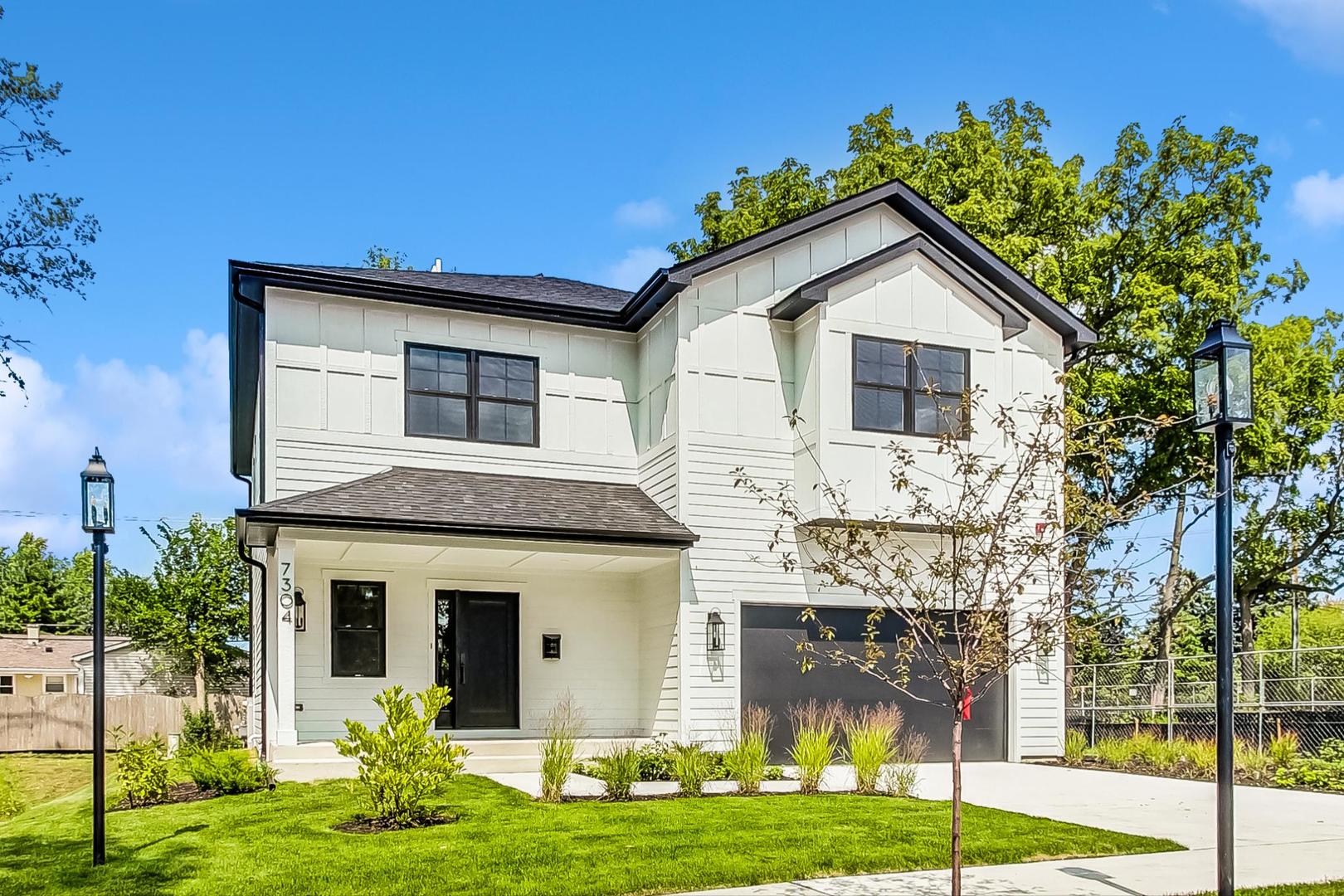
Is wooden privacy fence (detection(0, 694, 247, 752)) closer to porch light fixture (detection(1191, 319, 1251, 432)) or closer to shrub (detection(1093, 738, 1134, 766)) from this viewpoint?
shrub (detection(1093, 738, 1134, 766))

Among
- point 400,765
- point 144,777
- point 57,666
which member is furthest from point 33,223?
point 57,666

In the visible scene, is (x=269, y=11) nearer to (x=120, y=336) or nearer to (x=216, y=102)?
(x=216, y=102)

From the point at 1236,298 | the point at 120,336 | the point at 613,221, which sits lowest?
the point at 120,336

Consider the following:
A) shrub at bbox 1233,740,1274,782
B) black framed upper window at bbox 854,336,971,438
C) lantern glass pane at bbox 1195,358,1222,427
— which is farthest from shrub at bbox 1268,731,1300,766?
lantern glass pane at bbox 1195,358,1222,427

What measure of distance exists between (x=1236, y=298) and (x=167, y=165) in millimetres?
20144

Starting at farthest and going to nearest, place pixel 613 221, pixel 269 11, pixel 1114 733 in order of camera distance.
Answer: pixel 613 221, pixel 1114 733, pixel 269 11

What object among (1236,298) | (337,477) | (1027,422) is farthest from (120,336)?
(1236,298)

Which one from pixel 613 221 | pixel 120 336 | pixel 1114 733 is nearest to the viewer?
pixel 120 336

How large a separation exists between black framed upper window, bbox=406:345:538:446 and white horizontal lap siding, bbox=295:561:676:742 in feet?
6.52

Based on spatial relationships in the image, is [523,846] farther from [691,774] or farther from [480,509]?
Answer: [480,509]

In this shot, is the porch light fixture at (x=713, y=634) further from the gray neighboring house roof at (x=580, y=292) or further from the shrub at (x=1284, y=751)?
the shrub at (x=1284, y=751)

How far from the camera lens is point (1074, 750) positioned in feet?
53.7

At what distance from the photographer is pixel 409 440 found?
15773 mm

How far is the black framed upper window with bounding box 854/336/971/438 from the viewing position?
15.7 metres
